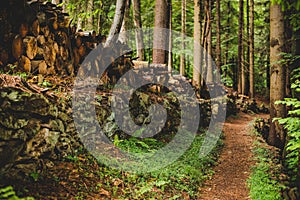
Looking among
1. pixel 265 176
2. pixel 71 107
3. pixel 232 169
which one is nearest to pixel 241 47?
pixel 232 169

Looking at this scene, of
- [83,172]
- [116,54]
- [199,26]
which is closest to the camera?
[83,172]

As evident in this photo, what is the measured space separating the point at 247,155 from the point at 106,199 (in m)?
5.88

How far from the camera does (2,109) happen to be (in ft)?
13.7

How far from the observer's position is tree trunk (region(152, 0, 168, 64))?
36.7 ft

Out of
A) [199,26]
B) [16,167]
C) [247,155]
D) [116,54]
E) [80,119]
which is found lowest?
[247,155]

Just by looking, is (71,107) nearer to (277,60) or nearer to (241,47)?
(277,60)

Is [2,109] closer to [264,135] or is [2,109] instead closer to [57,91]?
[57,91]

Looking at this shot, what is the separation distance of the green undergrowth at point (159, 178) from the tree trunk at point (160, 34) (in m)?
4.67

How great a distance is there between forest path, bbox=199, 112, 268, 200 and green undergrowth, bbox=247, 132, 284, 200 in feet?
0.57

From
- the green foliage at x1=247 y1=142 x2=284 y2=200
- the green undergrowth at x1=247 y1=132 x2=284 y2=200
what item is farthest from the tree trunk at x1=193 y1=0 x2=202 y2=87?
the green foliage at x1=247 y1=142 x2=284 y2=200

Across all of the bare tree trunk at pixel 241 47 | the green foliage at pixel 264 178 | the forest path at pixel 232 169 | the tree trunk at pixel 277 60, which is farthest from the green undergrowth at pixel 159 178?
the bare tree trunk at pixel 241 47

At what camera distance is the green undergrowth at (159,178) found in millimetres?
5121

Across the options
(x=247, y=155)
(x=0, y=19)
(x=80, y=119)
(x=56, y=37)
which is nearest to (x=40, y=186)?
(x=80, y=119)

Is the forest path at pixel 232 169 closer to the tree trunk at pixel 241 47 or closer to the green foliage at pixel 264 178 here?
the green foliage at pixel 264 178
